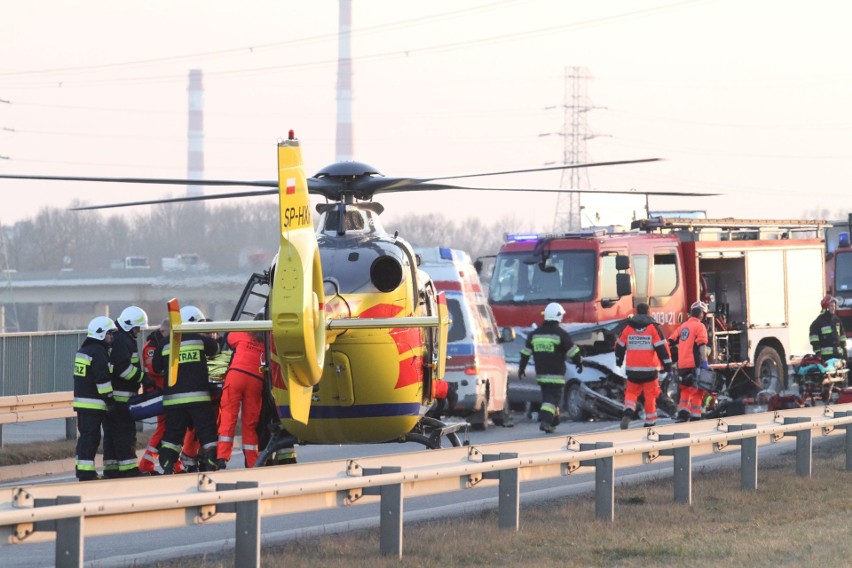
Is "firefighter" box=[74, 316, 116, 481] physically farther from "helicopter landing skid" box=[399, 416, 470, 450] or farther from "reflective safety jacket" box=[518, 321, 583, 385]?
"reflective safety jacket" box=[518, 321, 583, 385]

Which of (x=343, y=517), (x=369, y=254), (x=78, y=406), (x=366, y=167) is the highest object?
(x=366, y=167)

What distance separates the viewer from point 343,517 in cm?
1201

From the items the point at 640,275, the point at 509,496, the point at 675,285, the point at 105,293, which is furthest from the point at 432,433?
the point at 105,293

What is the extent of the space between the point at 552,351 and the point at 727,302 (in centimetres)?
730

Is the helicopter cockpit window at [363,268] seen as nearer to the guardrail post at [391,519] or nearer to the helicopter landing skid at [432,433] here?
the helicopter landing skid at [432,433]

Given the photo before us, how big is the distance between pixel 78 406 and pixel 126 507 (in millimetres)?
6415

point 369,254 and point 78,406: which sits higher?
point 369,254

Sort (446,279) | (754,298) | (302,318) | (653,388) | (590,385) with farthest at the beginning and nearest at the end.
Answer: (754,298), (590,385), (446,279), (653,388), (302,318)

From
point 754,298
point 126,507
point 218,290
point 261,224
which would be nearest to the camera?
point 126,507

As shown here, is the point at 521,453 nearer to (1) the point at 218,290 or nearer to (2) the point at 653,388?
(2) the point at 653,388

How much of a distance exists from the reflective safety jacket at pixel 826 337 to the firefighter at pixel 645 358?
520cm

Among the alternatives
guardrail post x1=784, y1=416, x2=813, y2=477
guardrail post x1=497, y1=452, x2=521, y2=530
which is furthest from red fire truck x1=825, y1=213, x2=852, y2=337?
guardrail post x1=497, y1=452, x2=521, y2=530

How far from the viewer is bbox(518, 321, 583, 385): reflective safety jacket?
1936cm

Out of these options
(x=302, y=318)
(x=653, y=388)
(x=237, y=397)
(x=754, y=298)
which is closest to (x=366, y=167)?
(x=237, y=397)
